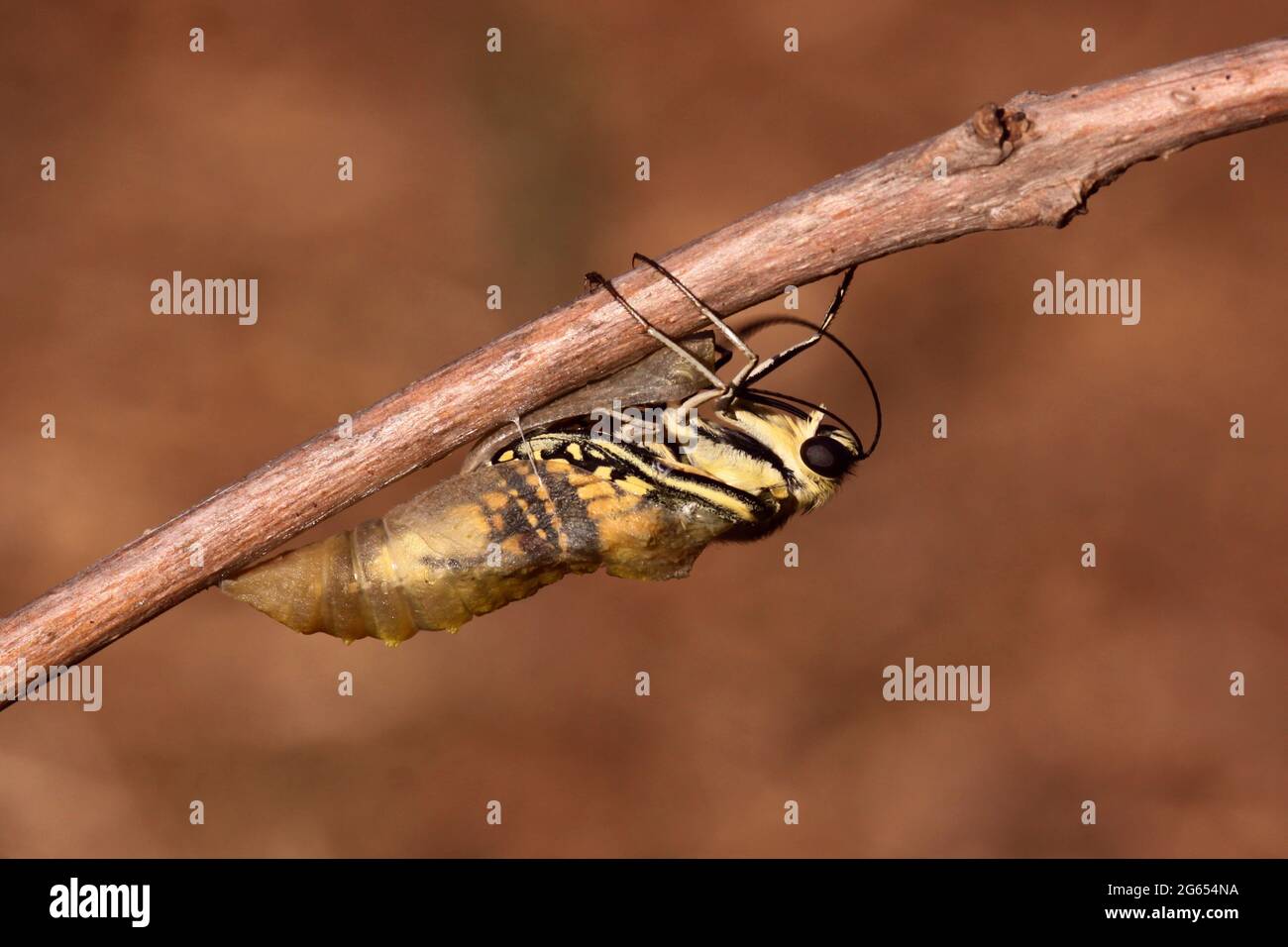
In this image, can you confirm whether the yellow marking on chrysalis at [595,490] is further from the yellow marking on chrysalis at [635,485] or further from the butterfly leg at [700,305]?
the butterfly leg at [700,305]

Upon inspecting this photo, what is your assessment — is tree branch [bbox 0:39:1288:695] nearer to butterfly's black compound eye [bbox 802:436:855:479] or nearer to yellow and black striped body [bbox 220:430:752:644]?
yellow and black striped body [bbox 220:430:752:644]

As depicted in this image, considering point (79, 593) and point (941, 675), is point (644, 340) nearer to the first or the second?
point (79, 593)

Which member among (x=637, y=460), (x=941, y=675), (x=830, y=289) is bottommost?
(x=941, y=675)

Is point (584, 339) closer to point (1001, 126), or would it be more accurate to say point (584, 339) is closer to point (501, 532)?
point (501, 532)

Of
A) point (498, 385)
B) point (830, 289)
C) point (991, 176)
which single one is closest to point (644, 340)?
point (498, 385)

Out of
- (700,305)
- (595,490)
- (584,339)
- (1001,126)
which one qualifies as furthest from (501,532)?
(1001,126)

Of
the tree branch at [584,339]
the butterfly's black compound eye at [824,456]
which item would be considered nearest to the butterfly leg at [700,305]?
the tree branch at [584,339]
